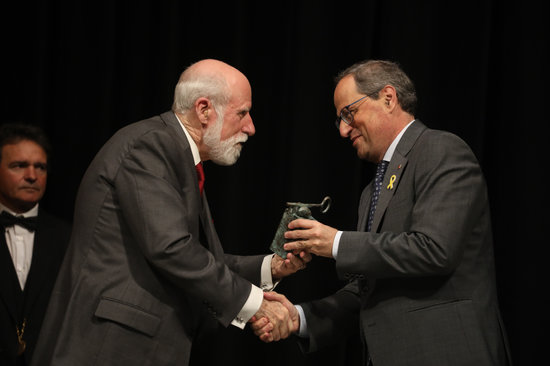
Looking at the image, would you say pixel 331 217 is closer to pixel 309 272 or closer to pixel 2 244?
pixel 309 272

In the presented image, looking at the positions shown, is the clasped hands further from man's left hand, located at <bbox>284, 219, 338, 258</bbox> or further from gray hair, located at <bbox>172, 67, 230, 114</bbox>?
gray hair, located at <bbox>172, 67, 230, 114</bbox>

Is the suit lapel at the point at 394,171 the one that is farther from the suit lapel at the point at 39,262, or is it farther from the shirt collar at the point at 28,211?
the shirt collar at the point at 28,211

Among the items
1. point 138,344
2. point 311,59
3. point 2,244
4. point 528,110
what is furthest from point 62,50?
point 528,110

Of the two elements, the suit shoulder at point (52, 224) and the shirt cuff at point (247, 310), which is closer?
the shirt cuff at point (247, 310)

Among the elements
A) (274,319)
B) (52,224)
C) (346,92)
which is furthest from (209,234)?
(52,224)

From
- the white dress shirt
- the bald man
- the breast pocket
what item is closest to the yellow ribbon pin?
the bald man

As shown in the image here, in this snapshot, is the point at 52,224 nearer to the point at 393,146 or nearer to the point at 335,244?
the point at 335,244

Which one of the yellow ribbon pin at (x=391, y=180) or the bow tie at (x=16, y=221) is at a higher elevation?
the yellow ribbon pin at (x=391, y=180)

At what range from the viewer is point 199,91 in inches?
99.1

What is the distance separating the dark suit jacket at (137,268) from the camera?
211 cm

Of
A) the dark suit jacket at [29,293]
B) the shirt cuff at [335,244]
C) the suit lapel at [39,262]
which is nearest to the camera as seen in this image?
the shirt cuff at [335,244]

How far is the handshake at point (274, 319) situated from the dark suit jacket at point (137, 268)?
14.0 inches

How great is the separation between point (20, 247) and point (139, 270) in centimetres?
159

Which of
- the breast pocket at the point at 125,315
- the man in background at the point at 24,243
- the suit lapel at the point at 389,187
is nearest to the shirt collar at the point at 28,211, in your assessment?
the man in background at the point at 24,243
